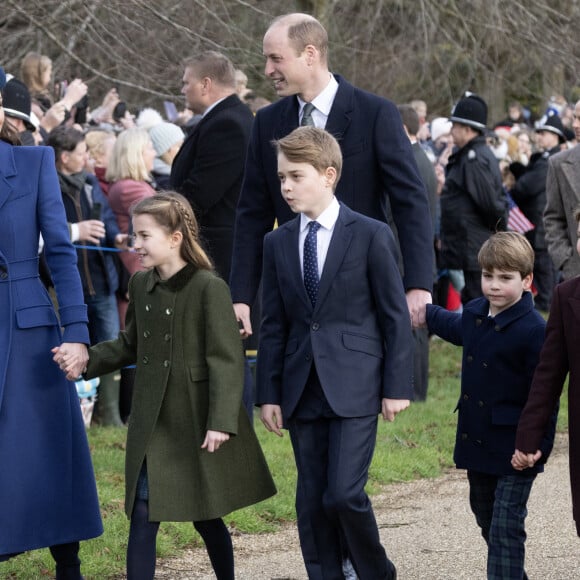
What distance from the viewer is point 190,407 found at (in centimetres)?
Answer: 460

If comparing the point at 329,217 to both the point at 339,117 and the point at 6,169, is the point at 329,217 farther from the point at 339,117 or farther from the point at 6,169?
the point at 6,169

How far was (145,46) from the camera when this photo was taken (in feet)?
32.9

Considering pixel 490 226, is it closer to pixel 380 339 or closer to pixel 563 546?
pixel 563 546

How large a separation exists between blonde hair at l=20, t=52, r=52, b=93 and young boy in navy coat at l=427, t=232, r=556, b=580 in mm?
5342

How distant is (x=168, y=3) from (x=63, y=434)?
5856 millimetres

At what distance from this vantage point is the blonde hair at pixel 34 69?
30.8ft

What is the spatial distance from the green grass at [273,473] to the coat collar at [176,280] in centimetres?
139

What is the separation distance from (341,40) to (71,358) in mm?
10684

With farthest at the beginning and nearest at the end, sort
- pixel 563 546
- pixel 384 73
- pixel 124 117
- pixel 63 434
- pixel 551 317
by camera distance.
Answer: pixel 384 73 → pixel 124 117 → pixel 563 546 → pixel 63 434 → pixel 551 317

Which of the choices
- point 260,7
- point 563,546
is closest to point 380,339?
point 563,546

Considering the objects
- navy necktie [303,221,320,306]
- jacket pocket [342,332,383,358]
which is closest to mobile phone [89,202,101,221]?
navy necktie [303,221,320,306]

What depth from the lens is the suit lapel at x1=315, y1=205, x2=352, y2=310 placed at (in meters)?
4.58

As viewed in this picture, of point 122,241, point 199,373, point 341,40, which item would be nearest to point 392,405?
point 199,373

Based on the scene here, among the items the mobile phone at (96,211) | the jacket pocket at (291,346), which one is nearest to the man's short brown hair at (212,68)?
the mobile phone at (96,211)
